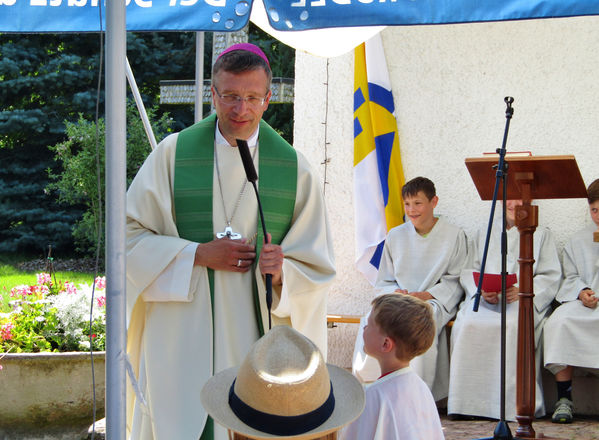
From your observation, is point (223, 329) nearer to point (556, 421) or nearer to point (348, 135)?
point (556, 421)

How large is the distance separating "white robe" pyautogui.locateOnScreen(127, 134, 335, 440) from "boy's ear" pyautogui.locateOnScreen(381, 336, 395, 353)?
441 mm

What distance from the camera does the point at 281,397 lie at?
80.4 inches

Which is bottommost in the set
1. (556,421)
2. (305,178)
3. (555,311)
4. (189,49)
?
(556,421)

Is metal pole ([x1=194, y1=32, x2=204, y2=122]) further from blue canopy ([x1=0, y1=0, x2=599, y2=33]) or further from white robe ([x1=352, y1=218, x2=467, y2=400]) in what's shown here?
white robe ([x1=352, y1=218, x2=467, y2=400])

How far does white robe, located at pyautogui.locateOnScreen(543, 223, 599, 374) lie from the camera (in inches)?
221

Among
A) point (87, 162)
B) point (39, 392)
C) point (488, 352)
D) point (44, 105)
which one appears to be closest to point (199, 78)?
point (39, 392)

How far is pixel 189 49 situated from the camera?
17.3 metres

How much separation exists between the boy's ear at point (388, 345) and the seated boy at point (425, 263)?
3.30 metres

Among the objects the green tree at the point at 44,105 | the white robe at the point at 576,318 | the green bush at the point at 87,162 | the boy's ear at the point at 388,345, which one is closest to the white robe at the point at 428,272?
the white robe at the point at 576,318

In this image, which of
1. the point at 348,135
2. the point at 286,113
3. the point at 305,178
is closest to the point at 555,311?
the point at 348,135

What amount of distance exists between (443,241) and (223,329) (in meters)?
3.53

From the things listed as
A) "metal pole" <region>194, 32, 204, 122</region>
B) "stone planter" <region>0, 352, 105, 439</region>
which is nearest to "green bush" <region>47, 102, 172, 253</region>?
"stone planter" <region>0, 352, 105, 439</region>

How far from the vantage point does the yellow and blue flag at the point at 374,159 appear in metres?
6.80

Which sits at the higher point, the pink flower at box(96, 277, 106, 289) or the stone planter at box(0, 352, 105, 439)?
the pink flower at box(96, 277, 106, 289)
